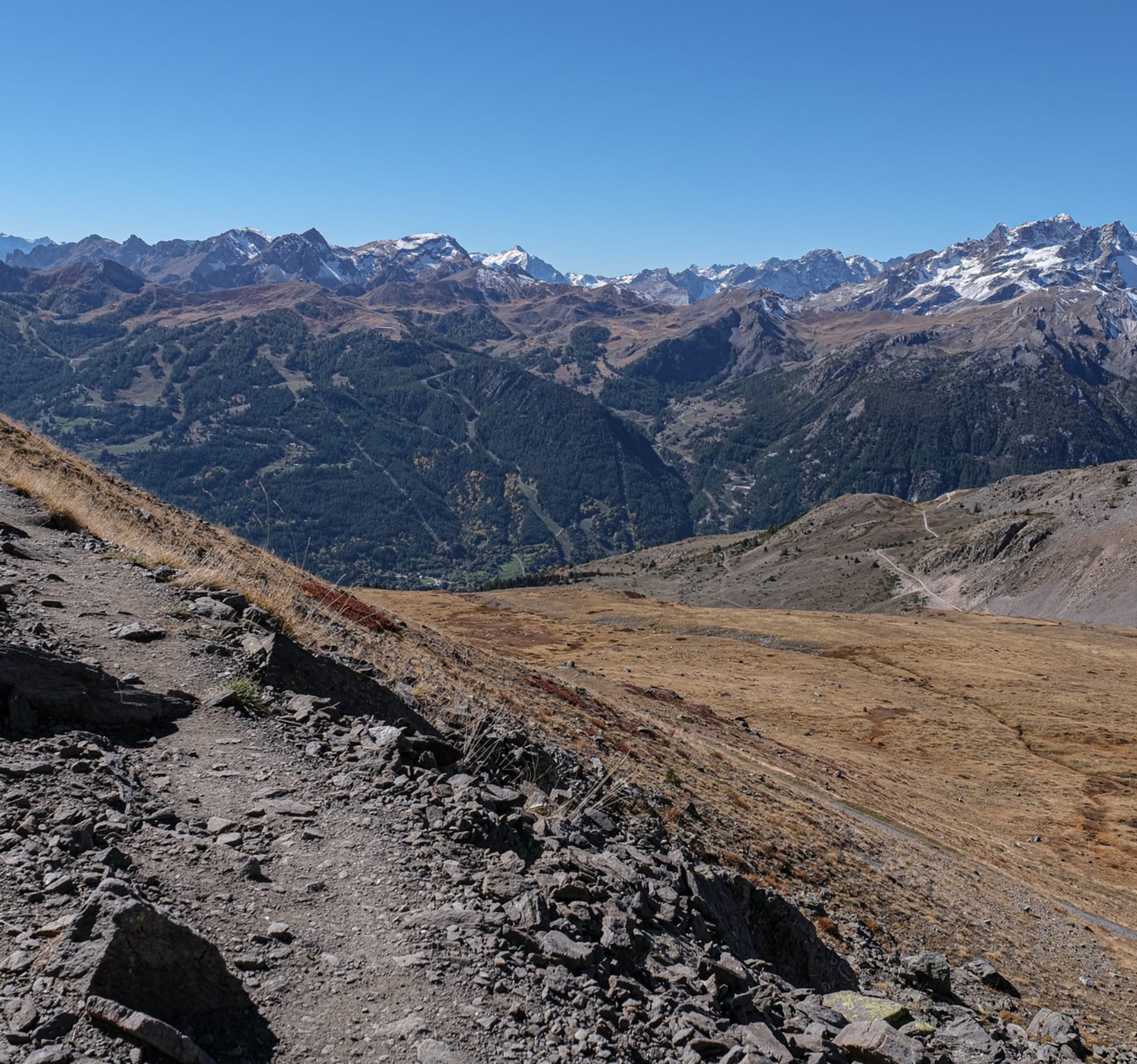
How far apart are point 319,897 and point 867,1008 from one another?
6.73m

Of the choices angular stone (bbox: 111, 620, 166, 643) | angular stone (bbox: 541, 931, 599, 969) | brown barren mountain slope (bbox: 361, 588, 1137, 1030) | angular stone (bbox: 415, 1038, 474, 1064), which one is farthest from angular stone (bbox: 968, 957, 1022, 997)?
angular stone (bbox: 111, 620, 166, 643)

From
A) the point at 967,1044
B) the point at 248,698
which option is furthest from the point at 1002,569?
the point at 248,698

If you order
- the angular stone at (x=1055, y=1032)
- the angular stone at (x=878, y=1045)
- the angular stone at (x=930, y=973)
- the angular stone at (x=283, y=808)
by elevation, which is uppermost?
the angular stone at (x=283, y=808)

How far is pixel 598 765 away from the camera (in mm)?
18656

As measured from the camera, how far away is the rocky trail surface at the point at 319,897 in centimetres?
581

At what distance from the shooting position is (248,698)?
10.7 meters

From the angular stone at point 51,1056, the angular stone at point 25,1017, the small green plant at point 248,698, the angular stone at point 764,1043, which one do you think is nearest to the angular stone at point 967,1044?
the angular stone at point 764,1043

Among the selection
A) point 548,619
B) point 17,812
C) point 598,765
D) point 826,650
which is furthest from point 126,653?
point 548,619

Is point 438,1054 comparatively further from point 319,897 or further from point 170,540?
point 170,540

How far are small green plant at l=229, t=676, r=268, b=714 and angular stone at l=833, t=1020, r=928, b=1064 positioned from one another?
7718 millimetres

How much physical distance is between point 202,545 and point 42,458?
24.1 feet

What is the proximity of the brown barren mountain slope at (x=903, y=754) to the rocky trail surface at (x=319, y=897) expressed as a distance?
8165 millimetres

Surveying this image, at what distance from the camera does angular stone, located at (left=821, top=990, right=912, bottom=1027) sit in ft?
30.5

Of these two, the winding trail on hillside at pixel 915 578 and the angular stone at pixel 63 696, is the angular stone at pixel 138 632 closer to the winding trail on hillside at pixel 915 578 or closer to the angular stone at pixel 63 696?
the angular stone at pixel 63 696
